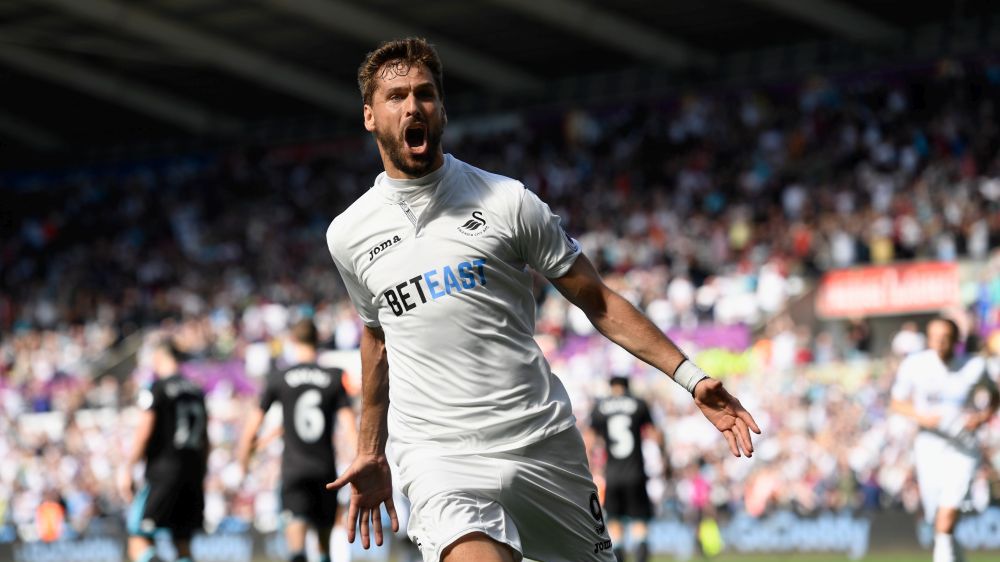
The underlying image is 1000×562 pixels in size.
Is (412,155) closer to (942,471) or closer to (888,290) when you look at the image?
(942,471)

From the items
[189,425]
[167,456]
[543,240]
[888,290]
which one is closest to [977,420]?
[189,425]

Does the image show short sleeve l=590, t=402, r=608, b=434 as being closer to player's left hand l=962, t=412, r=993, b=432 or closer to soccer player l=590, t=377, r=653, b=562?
soccer player l=590, t=377, r=653, b=562

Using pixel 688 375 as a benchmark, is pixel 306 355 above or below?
above

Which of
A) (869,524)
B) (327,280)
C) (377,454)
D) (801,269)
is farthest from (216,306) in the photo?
(377,454)

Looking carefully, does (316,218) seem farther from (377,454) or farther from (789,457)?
(377,454)

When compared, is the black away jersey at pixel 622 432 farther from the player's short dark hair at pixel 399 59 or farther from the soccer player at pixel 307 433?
the player's short dark hair at pixel 399 59

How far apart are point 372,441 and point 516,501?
2.17 feet

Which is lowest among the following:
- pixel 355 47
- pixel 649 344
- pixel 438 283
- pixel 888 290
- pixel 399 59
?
pixel 649 344

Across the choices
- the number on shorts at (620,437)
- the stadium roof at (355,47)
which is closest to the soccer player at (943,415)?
the number on shorts at (620,437)

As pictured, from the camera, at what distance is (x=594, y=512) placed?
16.3 feet

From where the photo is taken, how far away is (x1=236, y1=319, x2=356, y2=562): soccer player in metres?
11.4

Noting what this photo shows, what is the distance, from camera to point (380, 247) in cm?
502

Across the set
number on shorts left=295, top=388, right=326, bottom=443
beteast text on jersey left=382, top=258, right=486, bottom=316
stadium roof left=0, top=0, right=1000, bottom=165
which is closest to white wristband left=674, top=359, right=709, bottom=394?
beteast text on jersey left=382, top=258, right=486, bottom=316

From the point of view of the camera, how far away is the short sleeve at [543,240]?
488cm
